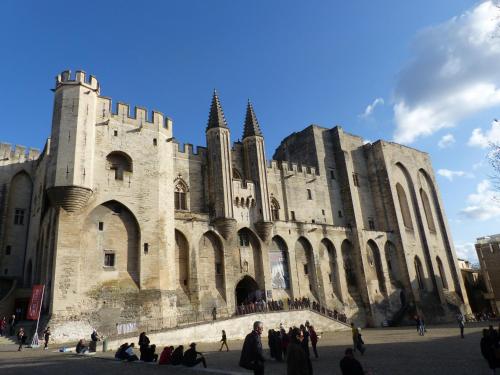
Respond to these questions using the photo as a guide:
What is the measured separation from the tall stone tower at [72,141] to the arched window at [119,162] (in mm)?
1746

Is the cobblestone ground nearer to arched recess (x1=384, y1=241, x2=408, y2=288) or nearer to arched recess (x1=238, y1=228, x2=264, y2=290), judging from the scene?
arched recess (x1=238, y1=228, x2=264, y2=290)

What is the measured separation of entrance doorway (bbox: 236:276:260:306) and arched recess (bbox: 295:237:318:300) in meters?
4.49

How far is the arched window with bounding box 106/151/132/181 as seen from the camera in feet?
79.8

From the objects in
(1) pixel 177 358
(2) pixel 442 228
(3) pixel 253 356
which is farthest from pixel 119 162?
(2) pixel 442 228

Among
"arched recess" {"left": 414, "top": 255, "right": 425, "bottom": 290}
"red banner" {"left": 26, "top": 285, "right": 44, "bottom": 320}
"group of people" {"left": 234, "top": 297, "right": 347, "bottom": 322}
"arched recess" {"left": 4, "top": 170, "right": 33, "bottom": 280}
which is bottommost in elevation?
"group of people" {"left": 234, "top": 297, "right": 347, "bottom": 322}

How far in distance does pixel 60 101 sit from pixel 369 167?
105 ft

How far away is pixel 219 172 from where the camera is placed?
93.5ft

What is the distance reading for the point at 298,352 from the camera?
613 centimetres

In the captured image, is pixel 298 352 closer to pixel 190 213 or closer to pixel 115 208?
pixel 115 208

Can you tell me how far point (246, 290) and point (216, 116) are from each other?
46.3ft

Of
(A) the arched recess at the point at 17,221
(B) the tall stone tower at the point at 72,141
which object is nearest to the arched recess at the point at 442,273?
(B) the tall stone tower at the point at 72,141

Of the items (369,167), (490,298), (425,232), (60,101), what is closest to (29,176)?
(60,101)

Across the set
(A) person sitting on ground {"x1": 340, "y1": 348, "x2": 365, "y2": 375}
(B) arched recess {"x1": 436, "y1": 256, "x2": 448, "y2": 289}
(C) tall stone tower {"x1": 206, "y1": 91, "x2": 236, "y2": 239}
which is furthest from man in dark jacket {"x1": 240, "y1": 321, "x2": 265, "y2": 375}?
(B) arched recess {"x1": 436, "y1": 256, "x2": 448, "y2": 289}

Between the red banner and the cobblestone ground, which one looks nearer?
the cobblestone ground
